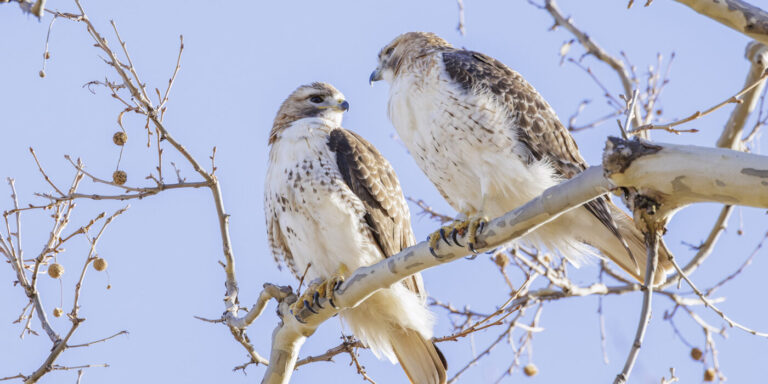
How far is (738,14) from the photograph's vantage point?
3643 mm

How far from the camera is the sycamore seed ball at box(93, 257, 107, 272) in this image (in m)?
5.55

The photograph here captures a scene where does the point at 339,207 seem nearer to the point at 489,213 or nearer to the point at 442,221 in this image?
the point at 489,213

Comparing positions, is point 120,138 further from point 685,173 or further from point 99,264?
point 685,173

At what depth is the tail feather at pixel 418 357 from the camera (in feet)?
19.2

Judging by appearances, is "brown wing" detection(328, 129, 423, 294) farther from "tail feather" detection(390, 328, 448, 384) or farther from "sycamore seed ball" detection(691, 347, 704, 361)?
"sycamore seed ball" detection(691, 347, 704, 361)

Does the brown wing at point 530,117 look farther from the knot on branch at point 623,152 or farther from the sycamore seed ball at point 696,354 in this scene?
the sycamore seed ball at point 696,354

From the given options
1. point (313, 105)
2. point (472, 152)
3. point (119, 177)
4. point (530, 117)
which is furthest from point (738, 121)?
point (119, 177)

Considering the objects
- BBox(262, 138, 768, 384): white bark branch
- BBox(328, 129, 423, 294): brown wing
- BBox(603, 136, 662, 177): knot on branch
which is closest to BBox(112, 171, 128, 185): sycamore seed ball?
BBox(328, 129, 423, 294): brown wing

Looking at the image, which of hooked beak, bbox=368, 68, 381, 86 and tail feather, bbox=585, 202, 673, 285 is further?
hooked beak, bbox=368, 68, 381, 86

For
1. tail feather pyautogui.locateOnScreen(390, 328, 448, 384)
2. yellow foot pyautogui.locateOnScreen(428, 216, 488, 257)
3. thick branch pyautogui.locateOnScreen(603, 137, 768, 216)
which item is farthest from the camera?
tail feather pyautogui.locateOnScreen(390, 328, 448, 384)

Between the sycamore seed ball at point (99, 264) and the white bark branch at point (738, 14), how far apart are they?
12.2ft

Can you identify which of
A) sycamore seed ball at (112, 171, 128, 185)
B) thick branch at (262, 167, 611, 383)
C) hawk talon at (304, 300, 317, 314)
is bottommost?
thick branch at (262, 167, 611, 383)

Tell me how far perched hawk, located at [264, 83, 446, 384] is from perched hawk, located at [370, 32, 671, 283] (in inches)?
19.9

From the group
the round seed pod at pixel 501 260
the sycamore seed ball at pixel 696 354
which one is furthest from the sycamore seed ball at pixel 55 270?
the sycamore seed ball at pixel 696 354
